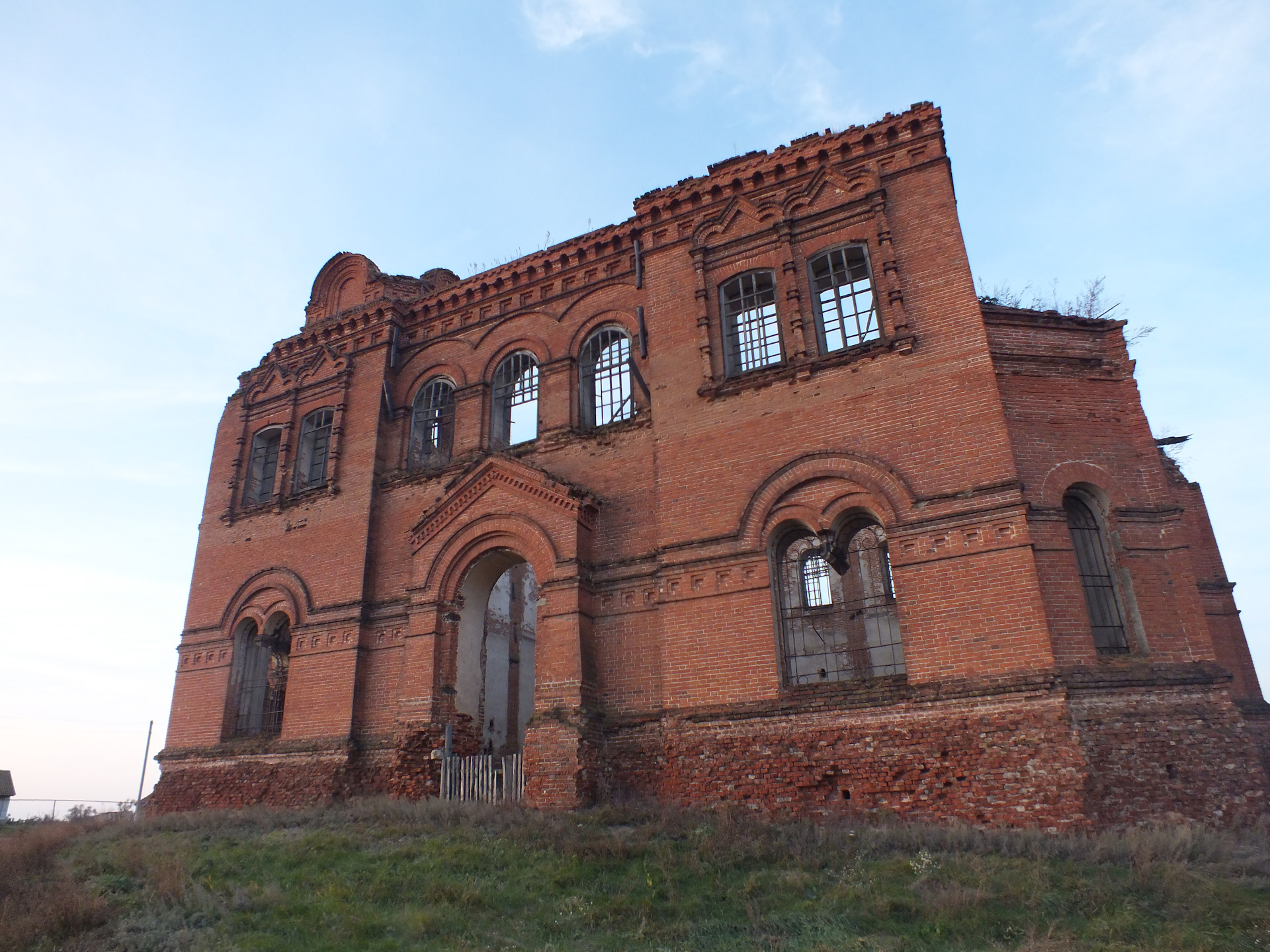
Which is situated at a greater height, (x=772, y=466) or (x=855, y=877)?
(x=772, y=466)

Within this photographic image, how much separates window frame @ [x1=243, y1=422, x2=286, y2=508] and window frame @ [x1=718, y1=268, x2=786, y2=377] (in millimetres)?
10095

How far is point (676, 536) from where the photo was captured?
43.7ft

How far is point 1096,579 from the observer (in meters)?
11.9

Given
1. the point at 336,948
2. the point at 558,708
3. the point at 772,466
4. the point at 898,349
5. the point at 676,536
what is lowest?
the point at 336,948

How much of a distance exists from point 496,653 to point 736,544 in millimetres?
8039

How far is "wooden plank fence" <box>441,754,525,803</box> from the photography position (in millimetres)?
13430

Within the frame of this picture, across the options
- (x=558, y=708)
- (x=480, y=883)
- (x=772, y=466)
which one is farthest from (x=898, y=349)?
(x=480, y=883)

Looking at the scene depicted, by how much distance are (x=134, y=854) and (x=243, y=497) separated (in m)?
9.86

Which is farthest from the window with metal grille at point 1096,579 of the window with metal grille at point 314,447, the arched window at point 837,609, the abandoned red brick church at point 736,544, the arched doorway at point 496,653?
the window with metal grille at point 314,447

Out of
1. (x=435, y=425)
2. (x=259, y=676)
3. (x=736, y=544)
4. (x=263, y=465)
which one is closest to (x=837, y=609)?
(x=736, y=544)

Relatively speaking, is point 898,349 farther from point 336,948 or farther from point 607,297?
point 336,948

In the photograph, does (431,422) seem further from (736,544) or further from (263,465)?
(736,544)

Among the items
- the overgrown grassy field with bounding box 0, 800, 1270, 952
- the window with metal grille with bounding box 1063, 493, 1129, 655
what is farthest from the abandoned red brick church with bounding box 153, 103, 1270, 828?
the overgrown grassy field with bounding box 0, 800, 1270, 952

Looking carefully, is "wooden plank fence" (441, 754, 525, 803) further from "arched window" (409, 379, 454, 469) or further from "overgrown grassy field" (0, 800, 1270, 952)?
"arched window" (409, 379, 454, 469)
